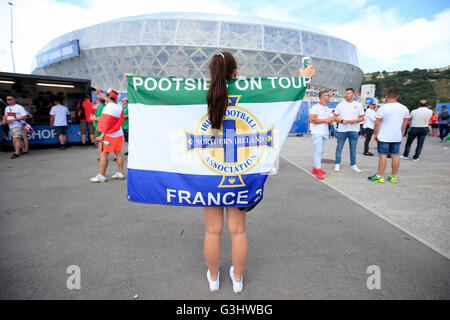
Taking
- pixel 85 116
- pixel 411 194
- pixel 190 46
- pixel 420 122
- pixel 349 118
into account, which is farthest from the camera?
pixel 190 46

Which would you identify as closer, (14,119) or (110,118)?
(110,118)

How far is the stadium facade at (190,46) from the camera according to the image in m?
31.6

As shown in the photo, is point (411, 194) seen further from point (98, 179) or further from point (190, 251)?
point (98, 179)

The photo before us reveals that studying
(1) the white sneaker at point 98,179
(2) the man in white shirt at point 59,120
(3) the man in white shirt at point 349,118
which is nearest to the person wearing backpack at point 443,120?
(3) the man in white shirt at point 349,118

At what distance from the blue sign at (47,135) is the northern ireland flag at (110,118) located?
699cm

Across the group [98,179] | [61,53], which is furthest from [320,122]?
[61,53]

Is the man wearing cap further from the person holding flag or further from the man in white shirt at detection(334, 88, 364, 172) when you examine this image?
the man in white shirt at detection(334, 88, 364, 172)

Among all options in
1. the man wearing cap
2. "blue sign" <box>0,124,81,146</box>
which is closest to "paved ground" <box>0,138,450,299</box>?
the man wearing cap

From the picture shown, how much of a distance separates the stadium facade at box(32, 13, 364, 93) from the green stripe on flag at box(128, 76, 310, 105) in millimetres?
31023

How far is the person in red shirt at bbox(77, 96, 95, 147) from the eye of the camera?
986 centimetres

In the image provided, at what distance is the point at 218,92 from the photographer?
1.65 m

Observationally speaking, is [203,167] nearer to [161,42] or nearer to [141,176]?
[141,176]

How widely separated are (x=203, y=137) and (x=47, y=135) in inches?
445
